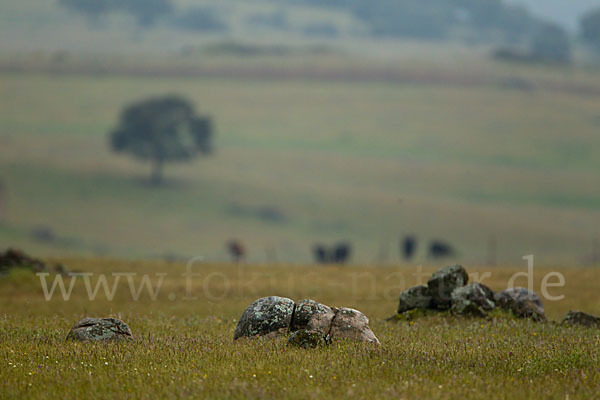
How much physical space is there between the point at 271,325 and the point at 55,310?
13.9 m

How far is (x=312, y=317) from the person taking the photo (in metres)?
19.3

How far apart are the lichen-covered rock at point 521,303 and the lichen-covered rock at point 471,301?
1.25 feet

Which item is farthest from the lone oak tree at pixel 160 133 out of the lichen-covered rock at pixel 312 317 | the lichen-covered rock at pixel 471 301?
the lichen-covered rock at pixel 312 317

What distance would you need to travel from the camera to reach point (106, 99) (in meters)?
191

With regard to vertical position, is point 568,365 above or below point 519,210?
above

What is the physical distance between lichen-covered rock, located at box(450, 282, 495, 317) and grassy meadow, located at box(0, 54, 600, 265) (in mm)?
57805

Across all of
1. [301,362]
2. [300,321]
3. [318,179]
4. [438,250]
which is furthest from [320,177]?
[301,362]

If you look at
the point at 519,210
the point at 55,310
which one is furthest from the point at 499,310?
the point at 519,210

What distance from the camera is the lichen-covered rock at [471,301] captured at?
25.6 metres

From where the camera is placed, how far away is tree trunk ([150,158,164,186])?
5389 inches

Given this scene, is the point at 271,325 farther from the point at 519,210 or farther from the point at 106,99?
the point at 106,99

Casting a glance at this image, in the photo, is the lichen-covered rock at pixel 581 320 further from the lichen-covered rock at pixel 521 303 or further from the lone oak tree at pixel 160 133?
the lone oak tree at pixel 160 133

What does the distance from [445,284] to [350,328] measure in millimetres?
8395

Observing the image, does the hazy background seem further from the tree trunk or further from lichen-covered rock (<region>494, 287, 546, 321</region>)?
lichen-covered rock (<region>494, 287, 546, 321</region>)
